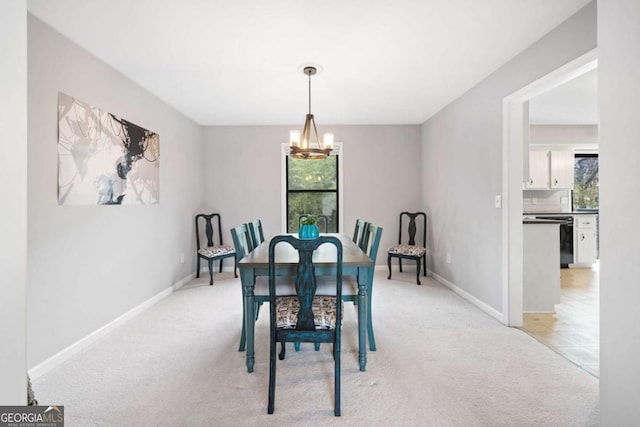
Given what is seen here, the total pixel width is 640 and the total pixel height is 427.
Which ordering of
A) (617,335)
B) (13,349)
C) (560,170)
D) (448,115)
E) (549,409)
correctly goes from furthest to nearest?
(560,170) → (448,115) → (549,409) → (617,335) → (13,349)

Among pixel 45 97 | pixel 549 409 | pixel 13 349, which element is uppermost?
pixel 45 97

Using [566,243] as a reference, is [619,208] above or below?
above

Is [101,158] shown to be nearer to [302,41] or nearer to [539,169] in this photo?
[302,41]

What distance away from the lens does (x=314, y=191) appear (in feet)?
16.8

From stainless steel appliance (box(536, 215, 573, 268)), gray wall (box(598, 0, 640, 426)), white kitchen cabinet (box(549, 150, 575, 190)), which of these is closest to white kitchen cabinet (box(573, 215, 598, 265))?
stainless steel appliance (box(536, 215, 573, 268))

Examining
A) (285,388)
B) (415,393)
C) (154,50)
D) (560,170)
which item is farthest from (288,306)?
(560,170)

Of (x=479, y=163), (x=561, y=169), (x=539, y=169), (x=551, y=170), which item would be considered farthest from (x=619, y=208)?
(x=561, y=169)

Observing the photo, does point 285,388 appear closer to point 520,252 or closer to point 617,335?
point 617,335

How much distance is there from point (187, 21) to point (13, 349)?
6.91 ft

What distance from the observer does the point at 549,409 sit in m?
1.63

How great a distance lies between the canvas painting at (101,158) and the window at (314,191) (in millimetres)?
2158

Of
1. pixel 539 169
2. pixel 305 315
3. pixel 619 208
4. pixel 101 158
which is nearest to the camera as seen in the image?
pixel 619 208

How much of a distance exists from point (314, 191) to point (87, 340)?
3.50 m

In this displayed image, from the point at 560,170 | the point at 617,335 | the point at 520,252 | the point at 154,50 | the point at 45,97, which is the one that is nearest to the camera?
the point at 617,335
